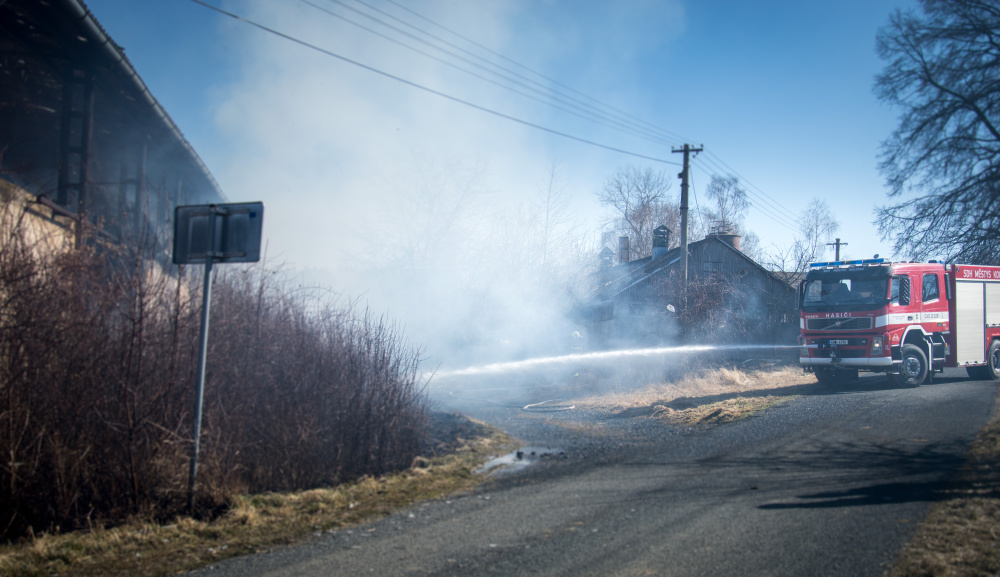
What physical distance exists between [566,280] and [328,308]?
1782 centimetres

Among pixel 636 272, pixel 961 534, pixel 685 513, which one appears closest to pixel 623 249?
pixel 636 272

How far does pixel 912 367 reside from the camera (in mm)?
14312

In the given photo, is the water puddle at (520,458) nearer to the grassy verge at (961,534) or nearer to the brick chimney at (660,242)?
the grassy verge at (961,534)

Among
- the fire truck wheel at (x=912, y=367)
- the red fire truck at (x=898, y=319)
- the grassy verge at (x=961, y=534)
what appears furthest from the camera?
the fire truck wheel at (x=912, y=367)

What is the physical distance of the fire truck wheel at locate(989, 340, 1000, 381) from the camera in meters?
15.3

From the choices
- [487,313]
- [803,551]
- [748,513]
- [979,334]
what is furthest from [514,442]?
[979,334]

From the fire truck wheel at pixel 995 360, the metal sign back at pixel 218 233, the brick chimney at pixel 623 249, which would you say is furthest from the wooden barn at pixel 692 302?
the metal sign back at pixel 218 233

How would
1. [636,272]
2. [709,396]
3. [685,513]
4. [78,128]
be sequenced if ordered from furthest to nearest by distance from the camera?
[636,272] < [709,396] < [78,128] < [685,513]

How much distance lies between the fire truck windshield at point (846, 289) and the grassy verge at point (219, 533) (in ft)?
38.7

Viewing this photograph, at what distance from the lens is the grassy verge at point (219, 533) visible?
13.9 feet

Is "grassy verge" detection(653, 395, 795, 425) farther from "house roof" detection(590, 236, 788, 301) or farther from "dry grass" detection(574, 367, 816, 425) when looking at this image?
"house roof" detection(590, 236, 788, 301)

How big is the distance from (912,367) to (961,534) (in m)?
12.0

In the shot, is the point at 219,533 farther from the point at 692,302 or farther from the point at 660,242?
the point at 660,242

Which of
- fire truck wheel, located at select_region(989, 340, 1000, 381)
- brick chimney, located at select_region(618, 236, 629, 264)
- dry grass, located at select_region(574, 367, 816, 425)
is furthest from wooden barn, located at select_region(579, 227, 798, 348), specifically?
fire truck wheel, located at select_region(989, 340, 1000, 381)
